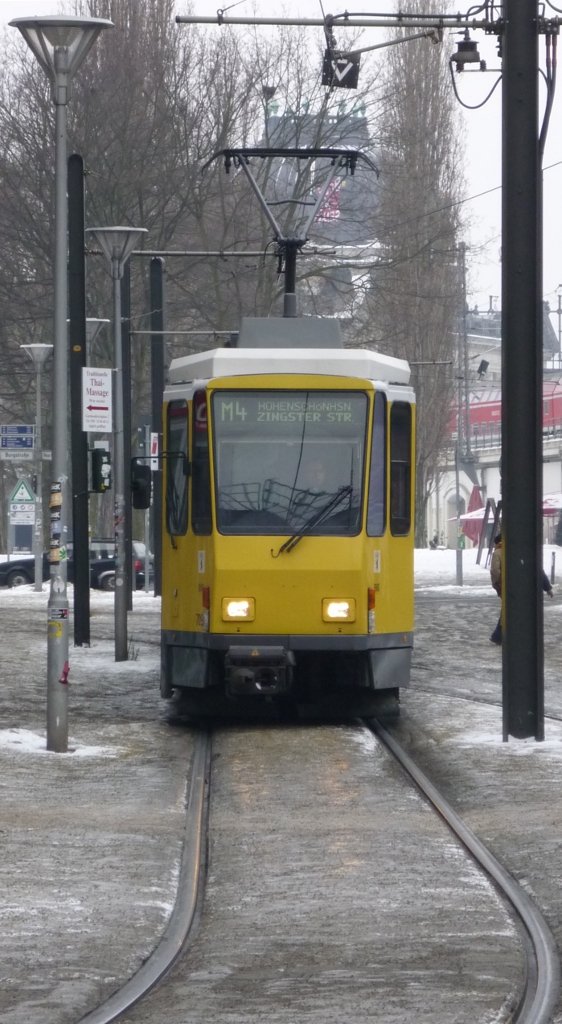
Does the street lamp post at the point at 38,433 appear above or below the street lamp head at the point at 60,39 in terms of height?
below

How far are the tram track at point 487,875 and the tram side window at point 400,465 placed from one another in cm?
354

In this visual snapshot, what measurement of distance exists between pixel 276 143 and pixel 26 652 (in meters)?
21.6

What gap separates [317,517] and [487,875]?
6227mm

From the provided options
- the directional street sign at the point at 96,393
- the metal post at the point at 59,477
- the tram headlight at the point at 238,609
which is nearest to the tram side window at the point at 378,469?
the tram headlight at the point at 238,609

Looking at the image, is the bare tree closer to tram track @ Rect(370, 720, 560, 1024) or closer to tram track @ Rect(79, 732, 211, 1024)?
tram track @ Rect(79, 732, 211, 1024)

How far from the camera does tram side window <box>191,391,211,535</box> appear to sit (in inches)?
578

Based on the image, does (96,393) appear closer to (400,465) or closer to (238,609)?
(400,465)

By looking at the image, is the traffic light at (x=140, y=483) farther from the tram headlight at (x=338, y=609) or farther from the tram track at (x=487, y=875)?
the tram track at (x=487, y=875)

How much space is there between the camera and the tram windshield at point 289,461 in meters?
14.6

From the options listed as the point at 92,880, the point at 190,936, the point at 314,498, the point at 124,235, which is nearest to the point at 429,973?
the point at 190,936

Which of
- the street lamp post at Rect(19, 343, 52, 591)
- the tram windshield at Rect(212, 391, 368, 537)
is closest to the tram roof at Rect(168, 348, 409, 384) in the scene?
the tram windshield at Rect(212, 391, 368, 537)

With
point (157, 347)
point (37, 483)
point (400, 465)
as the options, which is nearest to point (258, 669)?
point (400, 465)

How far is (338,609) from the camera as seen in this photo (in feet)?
47.3

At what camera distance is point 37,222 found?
3866 centimetres
